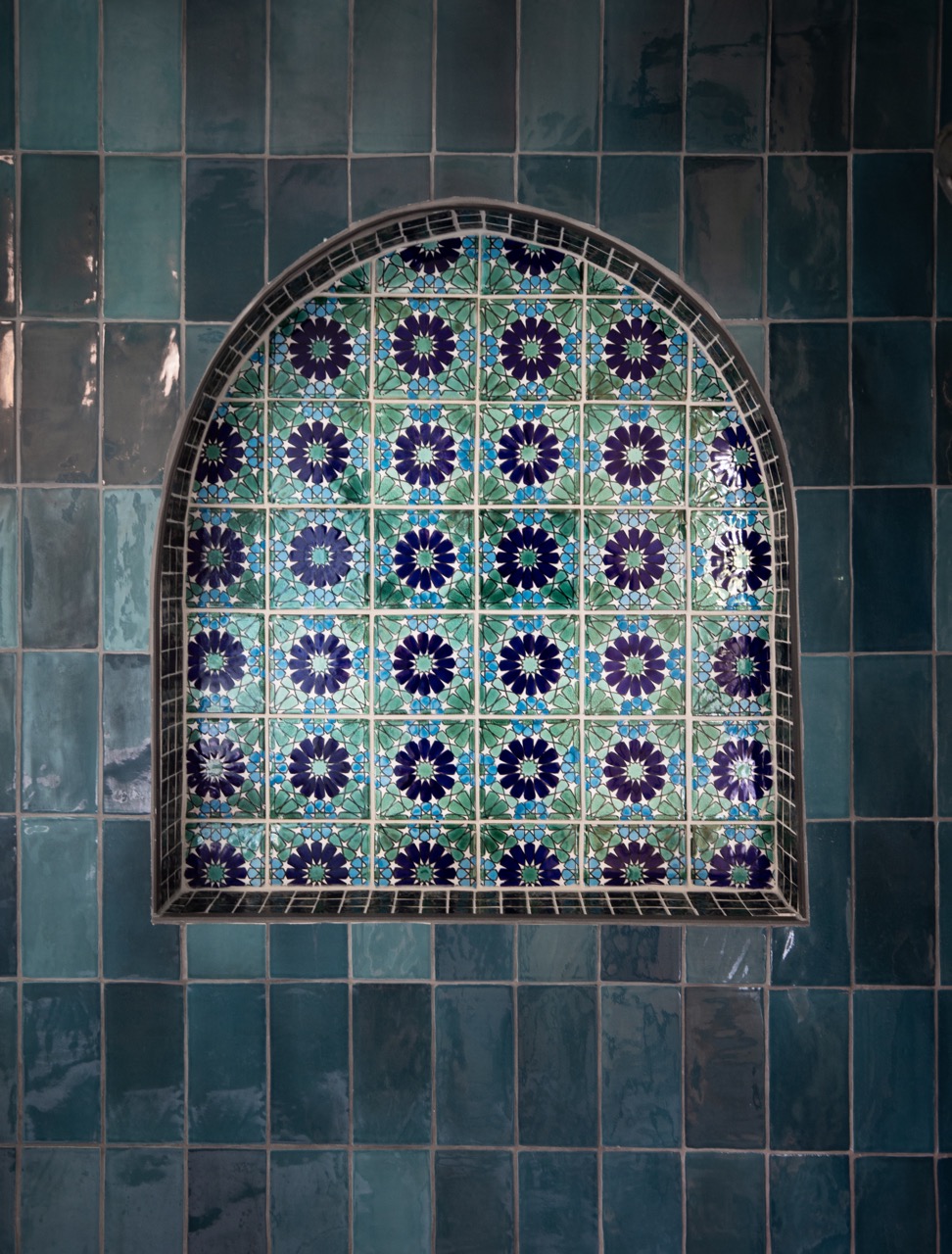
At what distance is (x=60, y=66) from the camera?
1601mm

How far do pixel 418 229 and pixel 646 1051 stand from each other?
1590 mm

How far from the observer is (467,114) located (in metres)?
1.60

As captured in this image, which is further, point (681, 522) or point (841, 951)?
point (681, 522)

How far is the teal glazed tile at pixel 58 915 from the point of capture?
1.63 metres

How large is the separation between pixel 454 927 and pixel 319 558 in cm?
74

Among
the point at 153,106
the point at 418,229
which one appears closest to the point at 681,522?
the point at 418,229

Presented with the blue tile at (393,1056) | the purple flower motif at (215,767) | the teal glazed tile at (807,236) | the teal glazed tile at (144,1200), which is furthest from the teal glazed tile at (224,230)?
the teal glazed tile at (144,1200)

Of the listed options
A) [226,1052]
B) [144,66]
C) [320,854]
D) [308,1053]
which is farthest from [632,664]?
[144,66]

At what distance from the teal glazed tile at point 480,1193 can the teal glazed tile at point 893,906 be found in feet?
2.46

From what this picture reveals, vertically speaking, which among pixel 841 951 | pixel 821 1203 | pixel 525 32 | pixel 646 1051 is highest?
pixel 525 32

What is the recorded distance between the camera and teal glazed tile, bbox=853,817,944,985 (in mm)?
1621

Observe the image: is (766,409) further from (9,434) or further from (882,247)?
(9,434)

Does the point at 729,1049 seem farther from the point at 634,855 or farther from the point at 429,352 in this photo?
the point at 429,352

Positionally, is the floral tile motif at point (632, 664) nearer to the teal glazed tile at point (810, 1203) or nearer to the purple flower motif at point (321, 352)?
the purple flower motif at point (321, 352)
